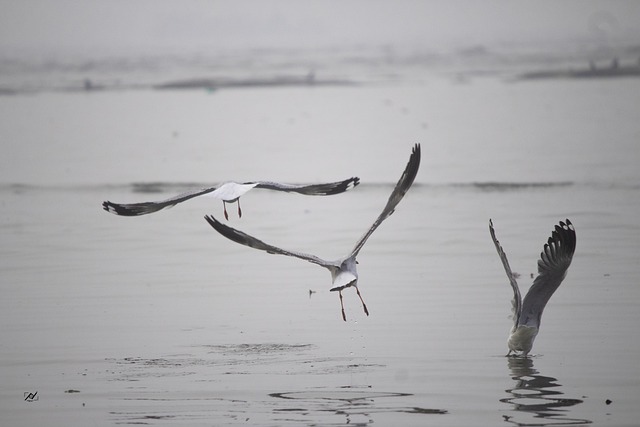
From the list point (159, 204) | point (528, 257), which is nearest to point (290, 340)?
point (159, 204)

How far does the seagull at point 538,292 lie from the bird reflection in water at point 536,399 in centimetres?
20

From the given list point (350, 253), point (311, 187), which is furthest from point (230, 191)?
point (350, 253)

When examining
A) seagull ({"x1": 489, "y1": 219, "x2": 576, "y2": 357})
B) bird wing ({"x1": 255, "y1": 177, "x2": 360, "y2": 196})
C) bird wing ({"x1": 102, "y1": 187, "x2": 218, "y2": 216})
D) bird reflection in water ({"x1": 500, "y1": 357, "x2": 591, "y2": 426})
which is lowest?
bird reflection in water ({"x1": 500, "y1": 357, "x2": 591, "y2": 426})

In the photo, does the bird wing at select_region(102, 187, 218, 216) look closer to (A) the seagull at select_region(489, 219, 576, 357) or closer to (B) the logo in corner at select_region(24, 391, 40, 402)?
(B) the logo in corner at select_region(24, 391, 40, 402)

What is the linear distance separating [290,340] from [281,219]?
7.42 metres

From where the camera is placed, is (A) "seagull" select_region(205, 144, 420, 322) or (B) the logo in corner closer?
(B) the logo in corner

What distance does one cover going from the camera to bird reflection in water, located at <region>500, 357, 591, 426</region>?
911cm

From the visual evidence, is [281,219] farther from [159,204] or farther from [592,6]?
[592,6]

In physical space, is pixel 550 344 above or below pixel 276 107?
below

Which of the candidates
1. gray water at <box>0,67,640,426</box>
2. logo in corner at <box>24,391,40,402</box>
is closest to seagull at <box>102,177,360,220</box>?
gray water at <box>0,67,640,426</box>

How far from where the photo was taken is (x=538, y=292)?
1089cm

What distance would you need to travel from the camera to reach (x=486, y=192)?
20.6 m

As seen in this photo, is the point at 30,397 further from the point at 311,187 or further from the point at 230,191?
the point at 311,187

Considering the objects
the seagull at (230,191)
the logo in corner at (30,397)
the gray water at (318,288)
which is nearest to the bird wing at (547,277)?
the gray water at (318,288)
